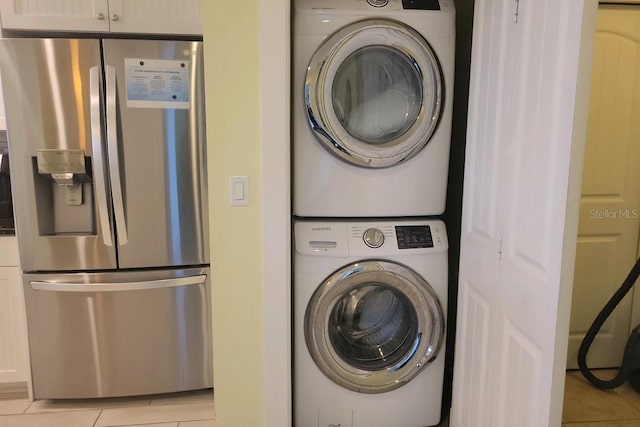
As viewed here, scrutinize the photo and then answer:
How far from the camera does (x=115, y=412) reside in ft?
7.36

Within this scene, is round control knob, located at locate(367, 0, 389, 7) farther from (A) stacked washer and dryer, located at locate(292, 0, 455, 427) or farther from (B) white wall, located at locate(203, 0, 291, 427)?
(B) white wall, located at locate(203, 0, 291, 427)

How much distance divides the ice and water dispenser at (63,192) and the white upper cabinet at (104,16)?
1.86 ft

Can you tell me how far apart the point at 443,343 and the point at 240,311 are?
2.72 feet

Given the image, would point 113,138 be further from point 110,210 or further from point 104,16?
point 104,16

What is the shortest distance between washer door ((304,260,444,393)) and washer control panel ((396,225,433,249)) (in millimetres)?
96

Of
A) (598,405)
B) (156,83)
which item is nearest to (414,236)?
(156,83)

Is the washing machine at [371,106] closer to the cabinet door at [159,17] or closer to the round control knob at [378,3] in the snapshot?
the round control knob at [378,3]

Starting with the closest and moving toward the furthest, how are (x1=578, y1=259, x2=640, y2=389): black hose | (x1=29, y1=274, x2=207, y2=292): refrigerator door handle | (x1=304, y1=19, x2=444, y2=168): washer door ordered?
(x1=304, y1=19, x2=444, y2=168): washer door → (x1=29, y1=274, x2=207, y2=292): refrigerator door handle → (x1=578, y1=259, x2=640, y2=389): black hose

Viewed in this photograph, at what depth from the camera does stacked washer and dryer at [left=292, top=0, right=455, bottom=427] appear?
5.68ft

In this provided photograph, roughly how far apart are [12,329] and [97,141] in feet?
3.33

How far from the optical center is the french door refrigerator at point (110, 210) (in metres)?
2.03

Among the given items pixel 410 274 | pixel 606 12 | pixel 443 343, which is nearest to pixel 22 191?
pixel 410 274

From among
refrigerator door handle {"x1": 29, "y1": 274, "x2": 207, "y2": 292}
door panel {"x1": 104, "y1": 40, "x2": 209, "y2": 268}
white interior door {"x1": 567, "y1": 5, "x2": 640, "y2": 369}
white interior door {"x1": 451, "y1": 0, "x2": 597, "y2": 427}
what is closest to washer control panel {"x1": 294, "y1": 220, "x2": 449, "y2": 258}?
white interior door {"x1": 451, "y1": 0, "x2": 597, "y2": 427}

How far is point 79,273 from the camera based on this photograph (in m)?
2.15
